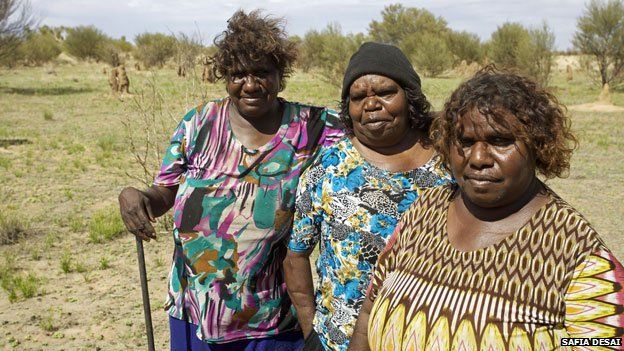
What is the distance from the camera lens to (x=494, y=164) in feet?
5.46

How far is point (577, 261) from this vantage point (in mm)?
1484

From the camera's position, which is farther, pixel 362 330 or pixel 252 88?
pixel 252 88

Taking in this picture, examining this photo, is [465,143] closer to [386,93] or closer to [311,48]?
[386,93]

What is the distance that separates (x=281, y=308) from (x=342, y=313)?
0.47 meters

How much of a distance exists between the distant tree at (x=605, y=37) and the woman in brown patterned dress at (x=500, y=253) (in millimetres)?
24011

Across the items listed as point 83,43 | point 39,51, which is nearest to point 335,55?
point 39,51

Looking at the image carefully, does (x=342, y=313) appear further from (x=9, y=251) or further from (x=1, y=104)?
(x=1, y=104)

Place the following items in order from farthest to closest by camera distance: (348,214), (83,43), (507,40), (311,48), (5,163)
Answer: (83,43) → (311,48) → (507,40) → (5,163) → (348,214)

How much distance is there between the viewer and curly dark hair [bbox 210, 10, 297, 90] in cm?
267

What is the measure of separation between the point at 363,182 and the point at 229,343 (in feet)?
3.25

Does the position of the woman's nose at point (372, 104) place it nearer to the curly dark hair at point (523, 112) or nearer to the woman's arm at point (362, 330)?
the curly dark hair at point (523, 112)

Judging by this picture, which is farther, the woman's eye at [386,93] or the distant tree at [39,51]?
the distant tree at [39,51]

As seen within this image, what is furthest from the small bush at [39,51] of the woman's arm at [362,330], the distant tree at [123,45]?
the woman's arm at [362,330]

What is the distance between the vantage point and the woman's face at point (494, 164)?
65.3 inches
